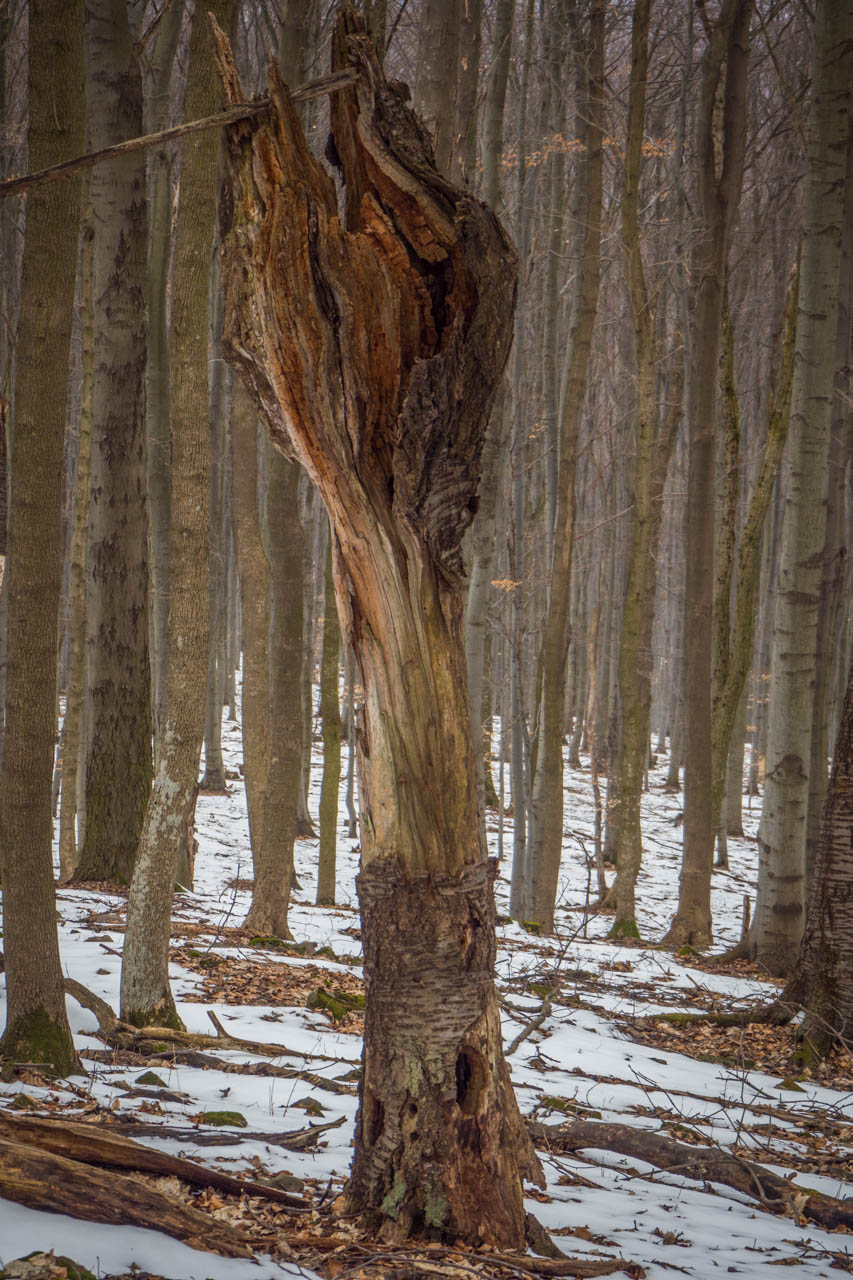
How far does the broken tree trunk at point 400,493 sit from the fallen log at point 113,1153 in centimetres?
35

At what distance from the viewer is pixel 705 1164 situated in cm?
345

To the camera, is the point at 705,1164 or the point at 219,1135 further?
the point at 705,1164

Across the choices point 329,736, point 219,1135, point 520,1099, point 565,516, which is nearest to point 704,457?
point 565,516

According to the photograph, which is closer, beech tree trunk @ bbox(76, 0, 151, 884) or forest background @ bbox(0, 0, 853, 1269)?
forest background @ bbox(0, 0, 853, 1269)

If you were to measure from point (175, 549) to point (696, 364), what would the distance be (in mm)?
6627

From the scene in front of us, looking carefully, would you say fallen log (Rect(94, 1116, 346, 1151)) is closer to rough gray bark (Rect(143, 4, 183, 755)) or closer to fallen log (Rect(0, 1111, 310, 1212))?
fallen log (Rect(0, 1111, 310, 1212))

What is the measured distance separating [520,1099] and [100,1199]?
2378 mm

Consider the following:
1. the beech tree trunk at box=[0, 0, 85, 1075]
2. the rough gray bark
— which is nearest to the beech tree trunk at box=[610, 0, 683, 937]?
the rough gray bark

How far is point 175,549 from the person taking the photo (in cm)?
445

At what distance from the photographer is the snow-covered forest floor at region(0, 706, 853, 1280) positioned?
2.40m

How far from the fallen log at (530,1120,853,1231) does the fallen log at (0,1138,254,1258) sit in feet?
5.77

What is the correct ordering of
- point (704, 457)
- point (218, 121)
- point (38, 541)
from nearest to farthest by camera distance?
point (218, 121)
point (38, 541)
point (704, 457)

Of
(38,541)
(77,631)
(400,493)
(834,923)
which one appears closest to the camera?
(400,493)

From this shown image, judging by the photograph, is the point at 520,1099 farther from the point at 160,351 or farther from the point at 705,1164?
the point at 160,351
